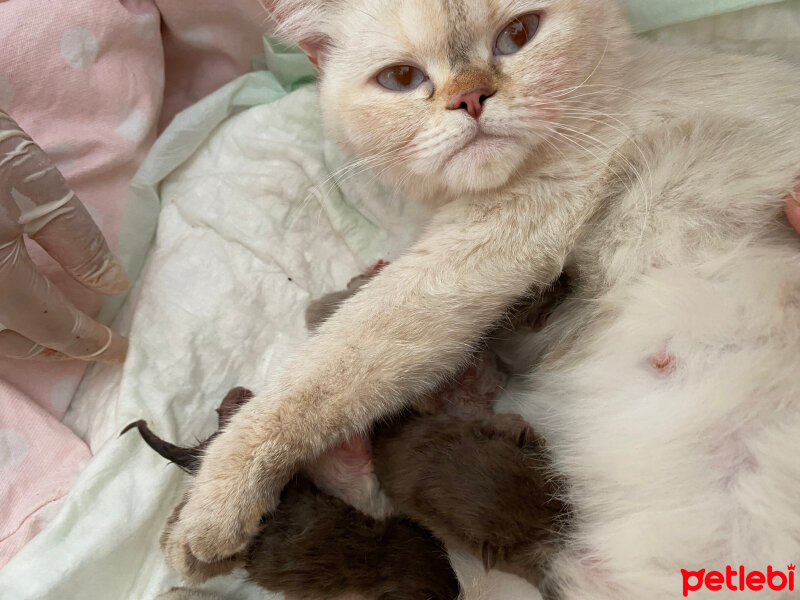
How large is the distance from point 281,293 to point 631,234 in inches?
36.3

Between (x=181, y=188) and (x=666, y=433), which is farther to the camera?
(x=181, y=188)

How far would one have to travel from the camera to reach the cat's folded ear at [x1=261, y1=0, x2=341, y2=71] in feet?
4.03

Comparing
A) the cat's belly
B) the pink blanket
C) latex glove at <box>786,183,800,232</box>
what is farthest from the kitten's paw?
latex glove at <box>786,183,800,232</box>

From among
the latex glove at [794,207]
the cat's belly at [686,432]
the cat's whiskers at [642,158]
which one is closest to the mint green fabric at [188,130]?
the cat's whiskers at [642,158]

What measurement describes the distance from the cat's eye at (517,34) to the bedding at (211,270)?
42 cm

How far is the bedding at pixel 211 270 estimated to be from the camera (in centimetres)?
123

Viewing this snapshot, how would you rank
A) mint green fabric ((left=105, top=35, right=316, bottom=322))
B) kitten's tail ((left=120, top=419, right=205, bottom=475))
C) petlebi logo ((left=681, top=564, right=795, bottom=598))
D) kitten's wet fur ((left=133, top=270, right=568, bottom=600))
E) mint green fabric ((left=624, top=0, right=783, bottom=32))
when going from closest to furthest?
petlebi logo ((left=681, top=564, right=795, bottom=598)), kitten's wet fur ((left=133, top=270, right=568, bottom=600)), kitten's tail ((left=120, top=419, right=205, bottom=475)), mint green fabric ((left=624, top=0, right=783, bottom=32)), mint green fabric ((left=105, top=35, right=316, bottom=322))

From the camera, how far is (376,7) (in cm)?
111

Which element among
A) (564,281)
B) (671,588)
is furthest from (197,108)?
(671,588)

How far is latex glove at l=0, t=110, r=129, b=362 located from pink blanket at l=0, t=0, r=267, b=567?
14cm

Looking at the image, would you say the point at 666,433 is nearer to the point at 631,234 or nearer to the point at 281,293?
the point at 631,234

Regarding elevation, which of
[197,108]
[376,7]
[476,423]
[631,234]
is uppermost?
[376,7]

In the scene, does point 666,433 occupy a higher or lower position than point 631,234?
lower

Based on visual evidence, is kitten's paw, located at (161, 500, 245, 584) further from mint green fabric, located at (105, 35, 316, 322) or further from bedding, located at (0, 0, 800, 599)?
mint green fabric, located at (105, 35, 316, 322)
